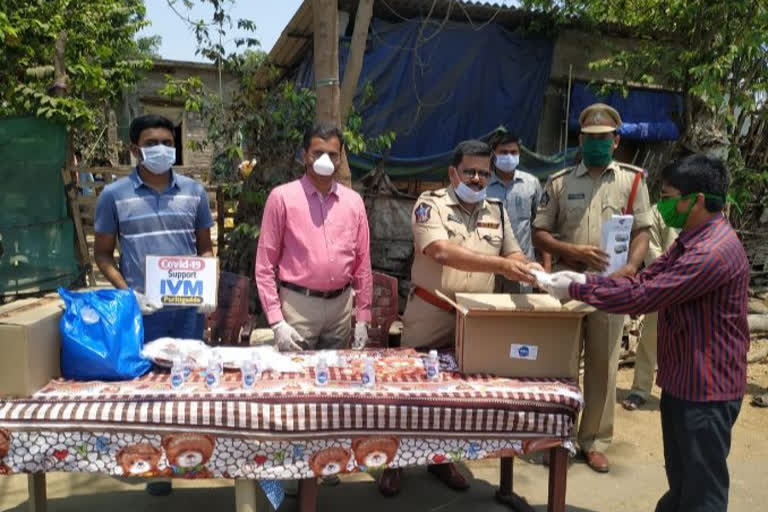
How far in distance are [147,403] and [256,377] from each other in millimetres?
451

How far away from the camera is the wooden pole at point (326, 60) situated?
4.16 m

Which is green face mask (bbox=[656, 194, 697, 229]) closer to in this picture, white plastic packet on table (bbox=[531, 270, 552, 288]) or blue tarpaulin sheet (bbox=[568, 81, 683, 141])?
white plastic packet on table (bbox=[531, 270, 552, 288])

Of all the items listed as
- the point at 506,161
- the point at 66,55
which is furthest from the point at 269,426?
the point at 66,55

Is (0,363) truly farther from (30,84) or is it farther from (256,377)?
(30,84)

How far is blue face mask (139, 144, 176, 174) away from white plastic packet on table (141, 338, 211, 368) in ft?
2.82

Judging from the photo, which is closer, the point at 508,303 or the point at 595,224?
the point at 508,303

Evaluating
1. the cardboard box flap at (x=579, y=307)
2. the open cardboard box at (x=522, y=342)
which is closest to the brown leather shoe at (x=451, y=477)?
the open cardboard box at (x=522, y=342)

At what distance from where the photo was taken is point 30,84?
725cm

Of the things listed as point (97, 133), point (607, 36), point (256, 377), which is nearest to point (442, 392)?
point (256, 377)

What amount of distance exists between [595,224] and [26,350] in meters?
2.89

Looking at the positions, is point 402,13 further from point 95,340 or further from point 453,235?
point 95,340

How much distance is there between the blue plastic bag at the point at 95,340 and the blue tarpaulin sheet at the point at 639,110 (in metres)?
6.87

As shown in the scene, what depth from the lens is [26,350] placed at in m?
2.20

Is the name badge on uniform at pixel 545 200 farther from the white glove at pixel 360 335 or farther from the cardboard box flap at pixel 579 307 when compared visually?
the white glove at pixel 360 335
